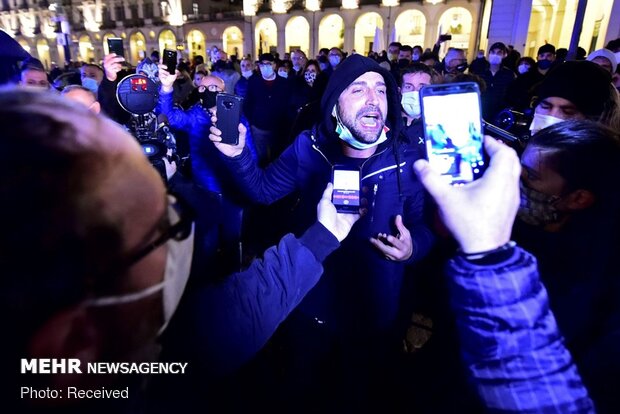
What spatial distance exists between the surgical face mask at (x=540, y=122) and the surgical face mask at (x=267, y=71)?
5.43m

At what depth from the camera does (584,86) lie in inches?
94.3

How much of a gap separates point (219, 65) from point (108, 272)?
390 inches

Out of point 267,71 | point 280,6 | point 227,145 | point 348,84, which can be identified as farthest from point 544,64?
point 280,6

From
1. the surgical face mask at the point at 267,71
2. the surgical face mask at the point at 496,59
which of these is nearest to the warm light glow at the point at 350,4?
the surgical face mask at the point at 496,59

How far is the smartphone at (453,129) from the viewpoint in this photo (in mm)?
1475

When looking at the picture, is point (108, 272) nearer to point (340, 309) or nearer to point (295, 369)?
point (340, 309)

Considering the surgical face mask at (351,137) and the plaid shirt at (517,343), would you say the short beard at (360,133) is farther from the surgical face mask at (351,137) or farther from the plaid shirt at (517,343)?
the plaid shirt at (517,343)

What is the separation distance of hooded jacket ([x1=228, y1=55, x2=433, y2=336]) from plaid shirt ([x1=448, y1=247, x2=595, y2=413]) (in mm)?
1175

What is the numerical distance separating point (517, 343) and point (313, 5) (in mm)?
39430

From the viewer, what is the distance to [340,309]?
7.45 ft

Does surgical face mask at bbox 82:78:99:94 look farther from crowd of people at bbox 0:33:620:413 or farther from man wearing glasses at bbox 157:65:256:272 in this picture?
crowd of people at bbox 0:33:620:413

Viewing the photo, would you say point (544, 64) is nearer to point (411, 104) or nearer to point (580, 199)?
point (411, 104)

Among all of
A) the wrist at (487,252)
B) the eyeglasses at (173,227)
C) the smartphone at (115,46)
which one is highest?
the smartphone at (115,46)

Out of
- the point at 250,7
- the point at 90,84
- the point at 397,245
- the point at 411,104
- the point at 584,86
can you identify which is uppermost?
the point at 250,7
